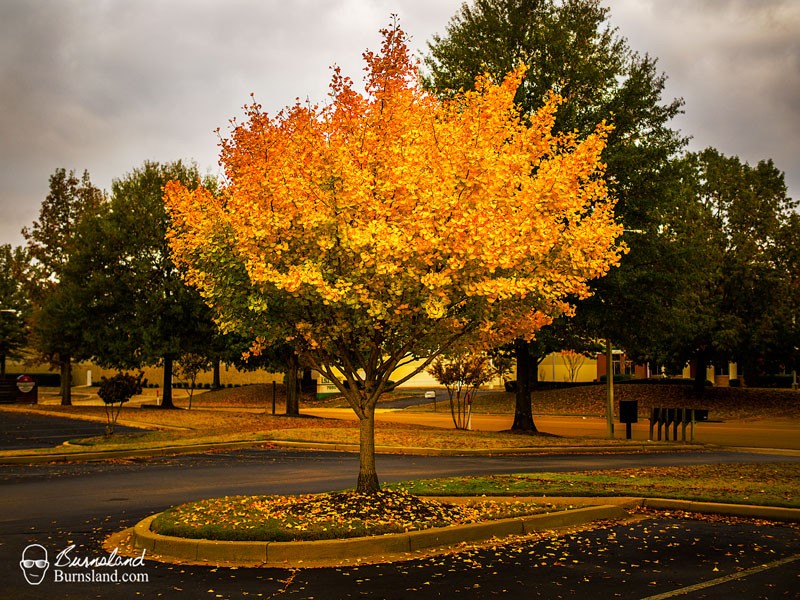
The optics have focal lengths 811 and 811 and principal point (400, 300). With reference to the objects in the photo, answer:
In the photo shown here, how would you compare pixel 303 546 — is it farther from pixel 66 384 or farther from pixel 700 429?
pixel 66 384

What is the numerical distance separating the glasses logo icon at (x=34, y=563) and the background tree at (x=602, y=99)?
20.4 meters

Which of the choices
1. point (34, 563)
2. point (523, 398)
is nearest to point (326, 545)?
point (34, 563)

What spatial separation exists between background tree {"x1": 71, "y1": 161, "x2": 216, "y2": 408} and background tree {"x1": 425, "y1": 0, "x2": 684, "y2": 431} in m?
17.7

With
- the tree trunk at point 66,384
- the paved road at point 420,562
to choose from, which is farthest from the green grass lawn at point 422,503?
the tree trunk at point 66,384

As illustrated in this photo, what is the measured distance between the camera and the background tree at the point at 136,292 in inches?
1545

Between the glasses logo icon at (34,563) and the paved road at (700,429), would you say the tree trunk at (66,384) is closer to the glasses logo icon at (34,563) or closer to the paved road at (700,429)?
the paved road at (700,429)

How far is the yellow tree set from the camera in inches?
405

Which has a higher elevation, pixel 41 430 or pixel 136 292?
pixel 136 292

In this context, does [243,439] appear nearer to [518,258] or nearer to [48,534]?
[48,534]

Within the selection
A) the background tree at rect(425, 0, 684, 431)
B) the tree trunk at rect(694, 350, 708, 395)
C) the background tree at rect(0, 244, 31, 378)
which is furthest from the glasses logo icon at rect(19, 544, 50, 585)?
the background tree at rect(0, 244, 31, 378)

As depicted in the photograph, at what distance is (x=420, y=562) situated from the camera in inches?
360

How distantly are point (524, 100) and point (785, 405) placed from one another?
28998 mm

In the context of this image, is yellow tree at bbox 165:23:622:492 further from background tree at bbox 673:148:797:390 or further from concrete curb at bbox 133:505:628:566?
background tree at bbox 673:148:797:390

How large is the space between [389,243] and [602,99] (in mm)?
20463
